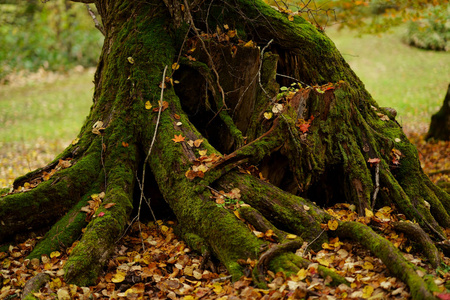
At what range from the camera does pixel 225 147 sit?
477 cm

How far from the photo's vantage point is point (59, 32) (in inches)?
837

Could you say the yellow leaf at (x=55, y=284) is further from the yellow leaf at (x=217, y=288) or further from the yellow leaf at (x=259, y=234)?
the yellow leaf at (x=259, y=234)

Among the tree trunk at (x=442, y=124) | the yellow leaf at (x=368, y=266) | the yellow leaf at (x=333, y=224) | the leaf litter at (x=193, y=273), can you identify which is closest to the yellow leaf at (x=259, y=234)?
the leaf litter at (x=193, y=273)

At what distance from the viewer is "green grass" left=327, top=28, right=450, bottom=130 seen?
14273mm

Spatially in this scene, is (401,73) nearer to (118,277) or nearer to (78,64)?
(78,64)

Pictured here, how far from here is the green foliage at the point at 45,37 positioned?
19938mm

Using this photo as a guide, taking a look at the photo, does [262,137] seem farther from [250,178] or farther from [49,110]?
[49,110]

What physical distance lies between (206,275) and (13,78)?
19436mm

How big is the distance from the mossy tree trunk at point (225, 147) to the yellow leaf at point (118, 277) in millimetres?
190

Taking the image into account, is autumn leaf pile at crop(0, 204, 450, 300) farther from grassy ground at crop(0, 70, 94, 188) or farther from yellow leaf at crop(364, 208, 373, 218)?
grassy ground at crop(0, 70, 94, 188)

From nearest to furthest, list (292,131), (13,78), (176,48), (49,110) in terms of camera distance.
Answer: (292,131), (176,48), (49,110), (13,78)

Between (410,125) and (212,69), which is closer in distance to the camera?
(212,69)

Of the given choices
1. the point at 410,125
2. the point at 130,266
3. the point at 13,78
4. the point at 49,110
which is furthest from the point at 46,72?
the point at 130,266

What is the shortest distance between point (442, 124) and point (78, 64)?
18786 mm
